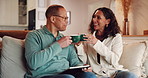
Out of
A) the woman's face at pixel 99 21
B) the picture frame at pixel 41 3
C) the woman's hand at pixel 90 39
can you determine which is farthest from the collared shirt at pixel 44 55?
the picture frame at pixel 41 3

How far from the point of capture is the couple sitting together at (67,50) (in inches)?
63.6

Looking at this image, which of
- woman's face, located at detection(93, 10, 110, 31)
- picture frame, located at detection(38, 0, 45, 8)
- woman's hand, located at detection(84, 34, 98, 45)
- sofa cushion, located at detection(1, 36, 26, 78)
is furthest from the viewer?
picture frame, located at detection(38, 0, 45, 8)

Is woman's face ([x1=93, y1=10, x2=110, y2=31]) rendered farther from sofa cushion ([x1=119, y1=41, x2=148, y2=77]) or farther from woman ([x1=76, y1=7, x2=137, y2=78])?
sofa cushion ([x1=119, y1=41, x2=148, y2=77])

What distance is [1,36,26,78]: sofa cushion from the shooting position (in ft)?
5.78

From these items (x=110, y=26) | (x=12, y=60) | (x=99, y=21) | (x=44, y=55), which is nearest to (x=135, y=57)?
(x=110, y=26)

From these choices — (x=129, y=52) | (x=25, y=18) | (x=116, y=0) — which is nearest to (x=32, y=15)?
(x=25, y=18)

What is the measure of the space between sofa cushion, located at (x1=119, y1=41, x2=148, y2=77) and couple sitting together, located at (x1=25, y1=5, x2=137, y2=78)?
19 cm

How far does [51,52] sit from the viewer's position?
5.29ft

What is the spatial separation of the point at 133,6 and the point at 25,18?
414 cm

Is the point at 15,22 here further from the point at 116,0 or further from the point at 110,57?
the point at 110,57

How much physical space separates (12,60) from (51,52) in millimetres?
393

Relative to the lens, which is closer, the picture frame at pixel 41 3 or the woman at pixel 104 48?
the woman at pixel 104 48

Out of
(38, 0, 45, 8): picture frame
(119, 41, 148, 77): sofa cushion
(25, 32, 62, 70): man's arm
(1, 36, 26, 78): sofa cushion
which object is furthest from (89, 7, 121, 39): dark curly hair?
(38, 0, 45, 8): picture frame

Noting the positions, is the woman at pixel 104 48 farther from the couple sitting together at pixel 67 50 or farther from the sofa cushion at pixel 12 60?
the sofa cushion at pixel 12 60
